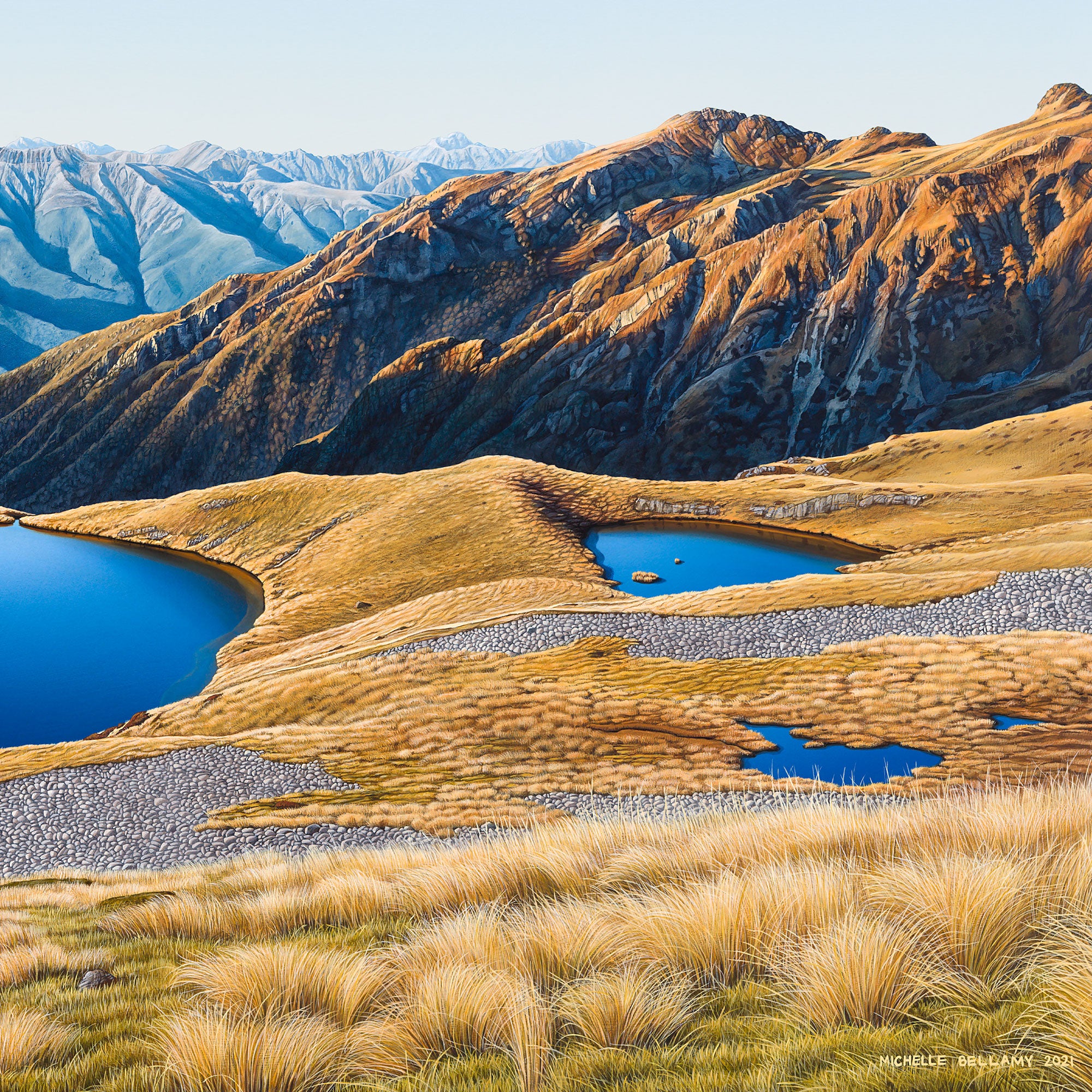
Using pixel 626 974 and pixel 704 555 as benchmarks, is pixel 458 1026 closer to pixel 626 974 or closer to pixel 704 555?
pixel 626 974

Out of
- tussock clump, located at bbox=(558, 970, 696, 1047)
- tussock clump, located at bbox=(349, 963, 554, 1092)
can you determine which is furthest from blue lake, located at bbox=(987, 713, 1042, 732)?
tussock clump, located at bbox=(349, 963, 554, 1092)

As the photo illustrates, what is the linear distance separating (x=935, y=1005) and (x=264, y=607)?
44376mm

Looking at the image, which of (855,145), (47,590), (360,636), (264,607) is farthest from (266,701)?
(855,145)

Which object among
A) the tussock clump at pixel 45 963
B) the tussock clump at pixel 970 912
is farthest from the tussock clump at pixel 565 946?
the tussock clump at pixel 45 963

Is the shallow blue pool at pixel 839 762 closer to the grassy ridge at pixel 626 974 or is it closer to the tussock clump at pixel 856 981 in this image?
the grassy ridge at pixel 626 974

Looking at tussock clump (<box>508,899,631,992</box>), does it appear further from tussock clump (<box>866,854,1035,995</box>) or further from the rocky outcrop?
the rocky outcrop

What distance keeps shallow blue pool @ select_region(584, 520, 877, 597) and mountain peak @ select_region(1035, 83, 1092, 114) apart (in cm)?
12786

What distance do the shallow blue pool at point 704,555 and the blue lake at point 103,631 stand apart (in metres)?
21.3

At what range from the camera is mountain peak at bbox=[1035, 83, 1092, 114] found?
119 metres

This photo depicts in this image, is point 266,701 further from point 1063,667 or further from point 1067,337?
point 1067,337

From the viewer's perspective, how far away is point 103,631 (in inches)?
1537

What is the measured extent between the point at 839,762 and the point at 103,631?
38.3m

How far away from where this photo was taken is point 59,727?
2883 cm

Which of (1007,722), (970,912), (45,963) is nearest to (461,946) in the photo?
(970,912)
